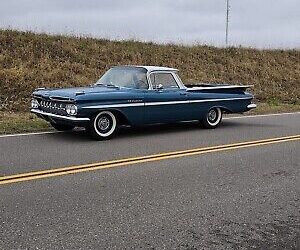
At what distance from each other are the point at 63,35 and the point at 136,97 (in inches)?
669

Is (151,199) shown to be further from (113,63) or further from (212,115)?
(113,63)

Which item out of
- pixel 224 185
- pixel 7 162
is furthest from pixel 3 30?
pixel 224 185

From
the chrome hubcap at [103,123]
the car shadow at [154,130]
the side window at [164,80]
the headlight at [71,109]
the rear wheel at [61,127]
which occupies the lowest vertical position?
the car shadow at [154,130]

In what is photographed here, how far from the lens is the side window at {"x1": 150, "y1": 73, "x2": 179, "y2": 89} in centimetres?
1104

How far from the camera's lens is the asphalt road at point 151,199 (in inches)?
180

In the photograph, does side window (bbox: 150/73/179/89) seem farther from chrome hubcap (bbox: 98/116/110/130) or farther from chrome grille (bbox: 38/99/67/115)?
chrome grille (bbox: 38/99/67/115)

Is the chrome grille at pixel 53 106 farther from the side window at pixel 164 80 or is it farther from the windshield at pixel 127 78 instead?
the side window at pixel 164 80

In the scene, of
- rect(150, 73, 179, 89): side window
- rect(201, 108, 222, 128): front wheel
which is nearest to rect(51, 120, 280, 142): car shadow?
rect(201, 108, 222, 128): front wheel

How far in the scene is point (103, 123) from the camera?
10094 millimetres

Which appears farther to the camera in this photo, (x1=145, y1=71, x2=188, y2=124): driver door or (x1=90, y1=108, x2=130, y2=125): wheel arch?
(x1=145, y1=71, x2=188, y2=124): driver door

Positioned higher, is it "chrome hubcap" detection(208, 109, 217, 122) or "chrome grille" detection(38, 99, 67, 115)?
"chrome grille" detection(38, 99, 67, 115)

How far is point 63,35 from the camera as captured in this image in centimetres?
2636

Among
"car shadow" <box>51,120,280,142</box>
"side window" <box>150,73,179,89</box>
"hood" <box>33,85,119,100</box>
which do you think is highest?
"side window" <box>150,73,179,89</box>

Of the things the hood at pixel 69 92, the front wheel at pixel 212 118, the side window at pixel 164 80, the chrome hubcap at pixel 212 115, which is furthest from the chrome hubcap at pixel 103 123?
the chrome hubcap at pixel 212 115
